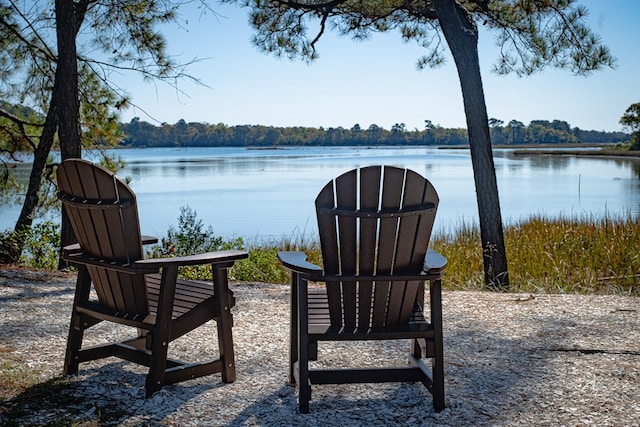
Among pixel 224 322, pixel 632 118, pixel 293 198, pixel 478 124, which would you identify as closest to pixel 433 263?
pixel 224 322

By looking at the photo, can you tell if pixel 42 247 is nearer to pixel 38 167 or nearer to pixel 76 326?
pixel 38 167

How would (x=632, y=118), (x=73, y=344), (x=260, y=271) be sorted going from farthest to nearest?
(x=632, y=118) < (x=260, y=271) < (x=73, y=344)

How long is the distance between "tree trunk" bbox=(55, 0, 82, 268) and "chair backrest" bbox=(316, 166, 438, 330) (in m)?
4.12

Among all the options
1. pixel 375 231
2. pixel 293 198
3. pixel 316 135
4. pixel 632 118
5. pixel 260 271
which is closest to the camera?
pixel 375 231

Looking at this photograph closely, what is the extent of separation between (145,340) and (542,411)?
186cm

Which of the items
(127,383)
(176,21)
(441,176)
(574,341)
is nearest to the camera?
(127,383)

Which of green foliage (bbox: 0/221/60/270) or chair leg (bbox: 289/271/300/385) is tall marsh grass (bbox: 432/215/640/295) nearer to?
chair leg (bbox: 289/271/300/385)

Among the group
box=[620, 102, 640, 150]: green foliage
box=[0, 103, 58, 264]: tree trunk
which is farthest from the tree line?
box=[0, 103, 58, 264]: tree trunk

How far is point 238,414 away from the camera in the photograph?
2705 mm

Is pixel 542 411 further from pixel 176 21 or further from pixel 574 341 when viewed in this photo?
pixel 176 21

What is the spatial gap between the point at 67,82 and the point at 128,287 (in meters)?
3.77

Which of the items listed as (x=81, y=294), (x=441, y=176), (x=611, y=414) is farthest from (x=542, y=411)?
(x=441, y=176)

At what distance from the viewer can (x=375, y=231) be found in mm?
2641

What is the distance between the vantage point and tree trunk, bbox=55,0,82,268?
600 cm
